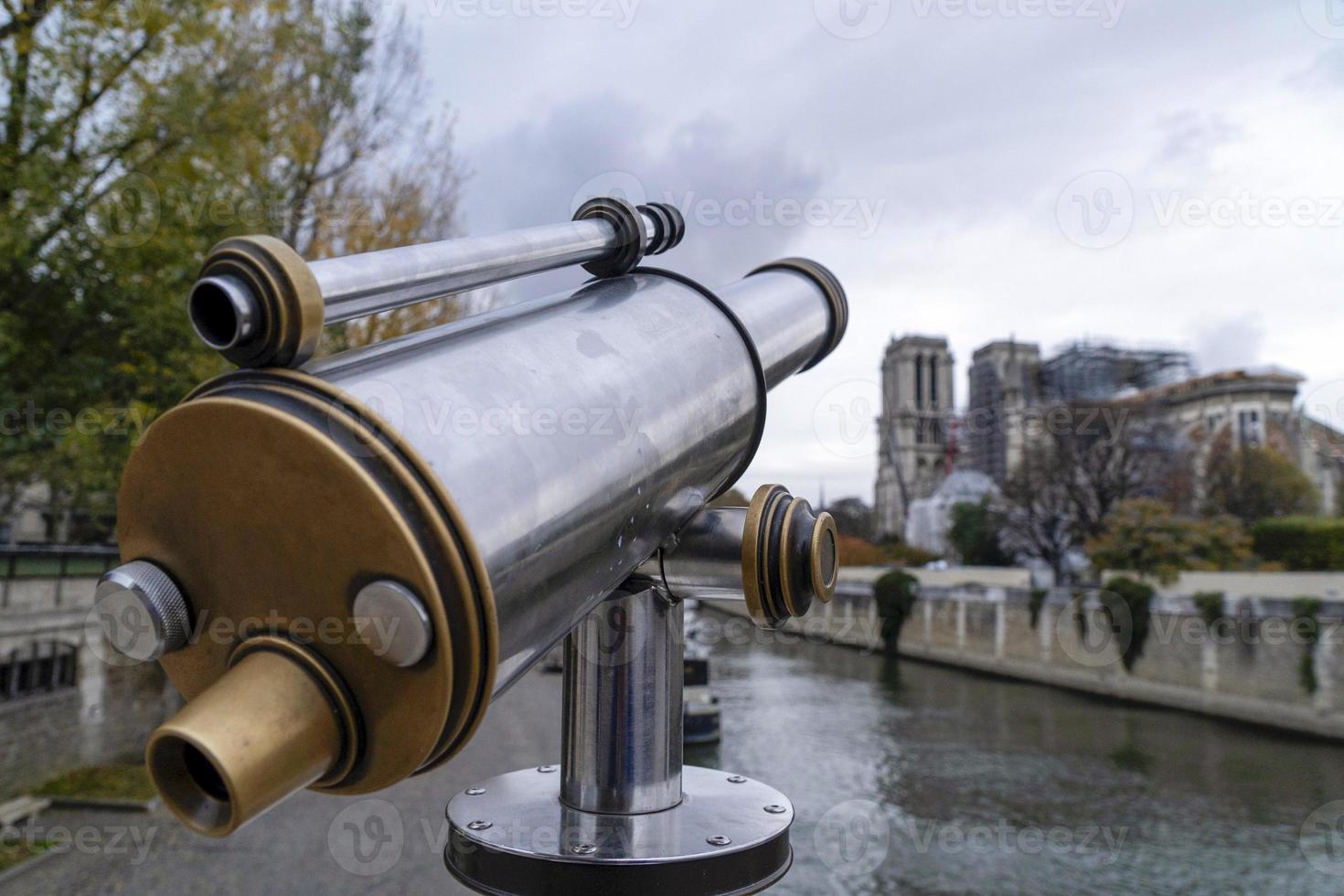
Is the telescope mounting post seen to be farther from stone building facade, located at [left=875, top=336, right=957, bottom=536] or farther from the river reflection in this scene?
stone building facade, located at [left=875, top=336, right=957, bottom=536]

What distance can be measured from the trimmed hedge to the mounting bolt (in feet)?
108

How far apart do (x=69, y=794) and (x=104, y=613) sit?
40.3 ft

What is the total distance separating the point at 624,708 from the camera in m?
1.54

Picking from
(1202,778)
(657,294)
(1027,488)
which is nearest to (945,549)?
(1027,488)

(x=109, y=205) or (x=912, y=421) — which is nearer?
(x=109, y=205)

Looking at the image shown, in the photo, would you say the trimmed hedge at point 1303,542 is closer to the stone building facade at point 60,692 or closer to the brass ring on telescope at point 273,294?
the stone building facade at point 60,692

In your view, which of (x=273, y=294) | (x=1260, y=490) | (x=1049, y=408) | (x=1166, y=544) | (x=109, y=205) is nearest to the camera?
(x=273, y=294)

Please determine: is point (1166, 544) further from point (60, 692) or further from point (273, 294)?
point (273, 294)

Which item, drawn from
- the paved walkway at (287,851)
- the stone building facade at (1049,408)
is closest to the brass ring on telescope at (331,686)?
the paved walkway at (287,851)

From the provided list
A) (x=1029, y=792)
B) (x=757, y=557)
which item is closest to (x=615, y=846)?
(x=757, y=557)

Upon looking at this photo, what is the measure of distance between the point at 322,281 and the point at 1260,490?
42406 mm

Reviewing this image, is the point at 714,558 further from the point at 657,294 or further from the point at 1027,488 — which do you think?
the point at 1027,488

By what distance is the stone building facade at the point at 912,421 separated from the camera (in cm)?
8506

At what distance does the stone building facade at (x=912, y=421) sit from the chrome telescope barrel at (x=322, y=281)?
82441 mm
